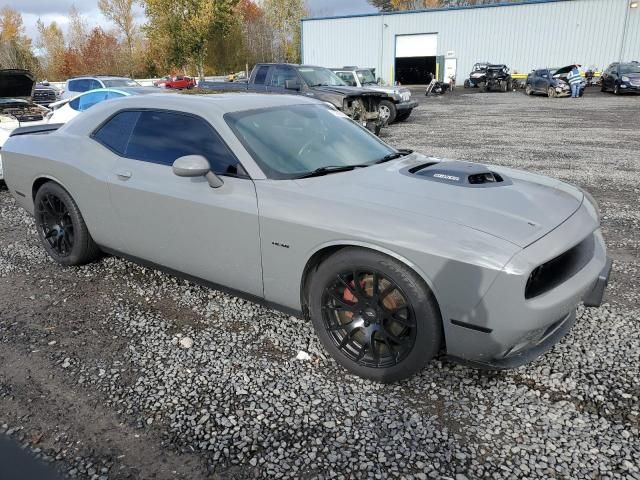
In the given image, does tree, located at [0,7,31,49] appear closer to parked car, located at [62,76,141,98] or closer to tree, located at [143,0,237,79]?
tree, located at [143,0,237,79]

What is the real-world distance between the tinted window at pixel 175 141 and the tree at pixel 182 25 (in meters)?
41.2

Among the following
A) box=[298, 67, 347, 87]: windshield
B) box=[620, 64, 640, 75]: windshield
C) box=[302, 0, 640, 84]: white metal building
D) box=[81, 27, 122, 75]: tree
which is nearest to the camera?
box=[298, 67, 347, 87]: windshield

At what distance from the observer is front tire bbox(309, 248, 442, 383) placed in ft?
8.01

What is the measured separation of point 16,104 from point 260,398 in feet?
28.9

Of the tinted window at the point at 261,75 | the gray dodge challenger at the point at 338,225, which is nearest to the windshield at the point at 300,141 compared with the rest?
the gray dodge challenger at the point at 338,225

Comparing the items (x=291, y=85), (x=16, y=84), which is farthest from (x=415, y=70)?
(x=16, y=84)

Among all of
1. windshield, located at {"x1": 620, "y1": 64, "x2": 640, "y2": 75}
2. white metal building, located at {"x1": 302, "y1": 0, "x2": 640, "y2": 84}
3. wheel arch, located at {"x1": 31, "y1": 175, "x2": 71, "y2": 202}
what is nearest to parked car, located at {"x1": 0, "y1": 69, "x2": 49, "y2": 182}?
wheel arch, located at {"x1": 31, "y1": 175, "x2": 71, "y2": 202}

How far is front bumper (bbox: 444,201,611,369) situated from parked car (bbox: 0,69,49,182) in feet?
23.5

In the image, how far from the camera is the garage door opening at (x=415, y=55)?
38.0 meters

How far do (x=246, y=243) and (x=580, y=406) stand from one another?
78.7 inches

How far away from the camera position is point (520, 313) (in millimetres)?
2248

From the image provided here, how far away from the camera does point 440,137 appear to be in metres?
12.4

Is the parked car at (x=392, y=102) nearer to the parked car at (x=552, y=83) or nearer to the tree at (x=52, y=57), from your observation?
the parked car at (x=552, y=83)

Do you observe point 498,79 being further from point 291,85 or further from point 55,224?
point 55,224
